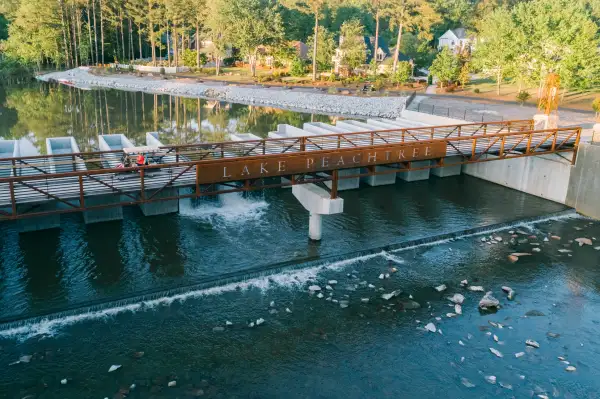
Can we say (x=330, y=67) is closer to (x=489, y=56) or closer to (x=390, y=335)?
(x=489, y=56)

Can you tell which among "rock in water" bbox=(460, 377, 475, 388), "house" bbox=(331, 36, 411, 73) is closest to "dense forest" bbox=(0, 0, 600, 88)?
"house" bbox=(331, 36, 411, 73)

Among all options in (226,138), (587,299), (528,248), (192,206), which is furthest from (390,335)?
(226,138)

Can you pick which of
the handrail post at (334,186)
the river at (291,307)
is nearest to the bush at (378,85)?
the river at (291,307)

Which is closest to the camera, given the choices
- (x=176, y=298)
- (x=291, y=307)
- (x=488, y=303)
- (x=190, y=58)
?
(x=291, y=307)

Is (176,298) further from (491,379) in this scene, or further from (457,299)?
(491,379)

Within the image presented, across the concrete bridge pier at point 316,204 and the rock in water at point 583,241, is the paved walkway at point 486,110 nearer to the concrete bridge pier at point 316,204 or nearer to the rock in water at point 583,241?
the rock in water at point 583,241

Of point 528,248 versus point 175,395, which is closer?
point 175,395

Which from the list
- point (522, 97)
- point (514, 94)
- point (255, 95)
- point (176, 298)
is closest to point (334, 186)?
point (176, 298)
